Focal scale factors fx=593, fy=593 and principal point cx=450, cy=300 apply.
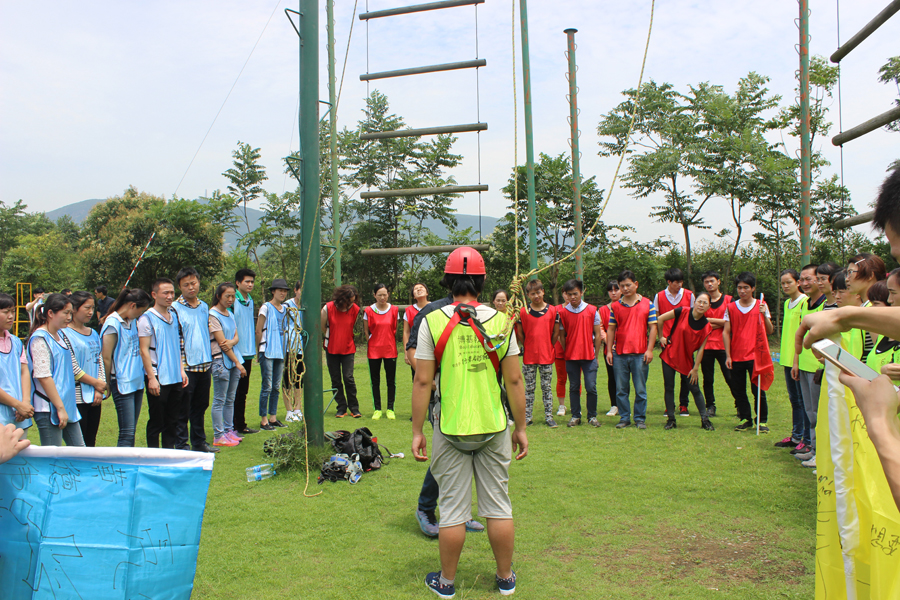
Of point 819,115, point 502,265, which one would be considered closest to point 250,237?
point 502,265

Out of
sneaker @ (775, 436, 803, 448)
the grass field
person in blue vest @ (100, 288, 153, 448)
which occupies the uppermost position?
person in blue vest @ (100, 288, 153, 448)

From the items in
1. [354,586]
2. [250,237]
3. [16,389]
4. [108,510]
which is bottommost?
[354,586]

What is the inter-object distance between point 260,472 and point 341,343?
3070mm

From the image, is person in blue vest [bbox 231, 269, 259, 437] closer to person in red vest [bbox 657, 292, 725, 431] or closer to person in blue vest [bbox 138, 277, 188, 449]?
person in blue vest [bbox 138, 277, 188, 449]

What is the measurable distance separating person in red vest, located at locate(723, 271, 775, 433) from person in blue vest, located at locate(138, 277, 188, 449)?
20.4 feet

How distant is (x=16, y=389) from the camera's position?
13.3ft

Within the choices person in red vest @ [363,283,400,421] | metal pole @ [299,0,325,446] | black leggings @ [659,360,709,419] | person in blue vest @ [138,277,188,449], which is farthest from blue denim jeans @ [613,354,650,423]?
person in blue vest @ [138,277,188,449]

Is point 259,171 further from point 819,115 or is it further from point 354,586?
point 354,586

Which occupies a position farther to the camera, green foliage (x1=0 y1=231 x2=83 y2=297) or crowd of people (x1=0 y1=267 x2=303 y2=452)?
green foliage (x1=0 y1=231 x2=83 y2=297)

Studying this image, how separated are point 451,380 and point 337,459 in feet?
8.85

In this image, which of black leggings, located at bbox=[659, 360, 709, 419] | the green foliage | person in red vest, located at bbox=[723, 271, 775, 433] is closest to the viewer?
person in red vest, located at bbox=[723, 271, 775, 433]

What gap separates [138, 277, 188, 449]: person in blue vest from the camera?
5.57 meters

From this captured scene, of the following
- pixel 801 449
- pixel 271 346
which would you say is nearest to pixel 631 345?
pixel 801 449

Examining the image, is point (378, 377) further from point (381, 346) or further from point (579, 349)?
point (579, 349)
